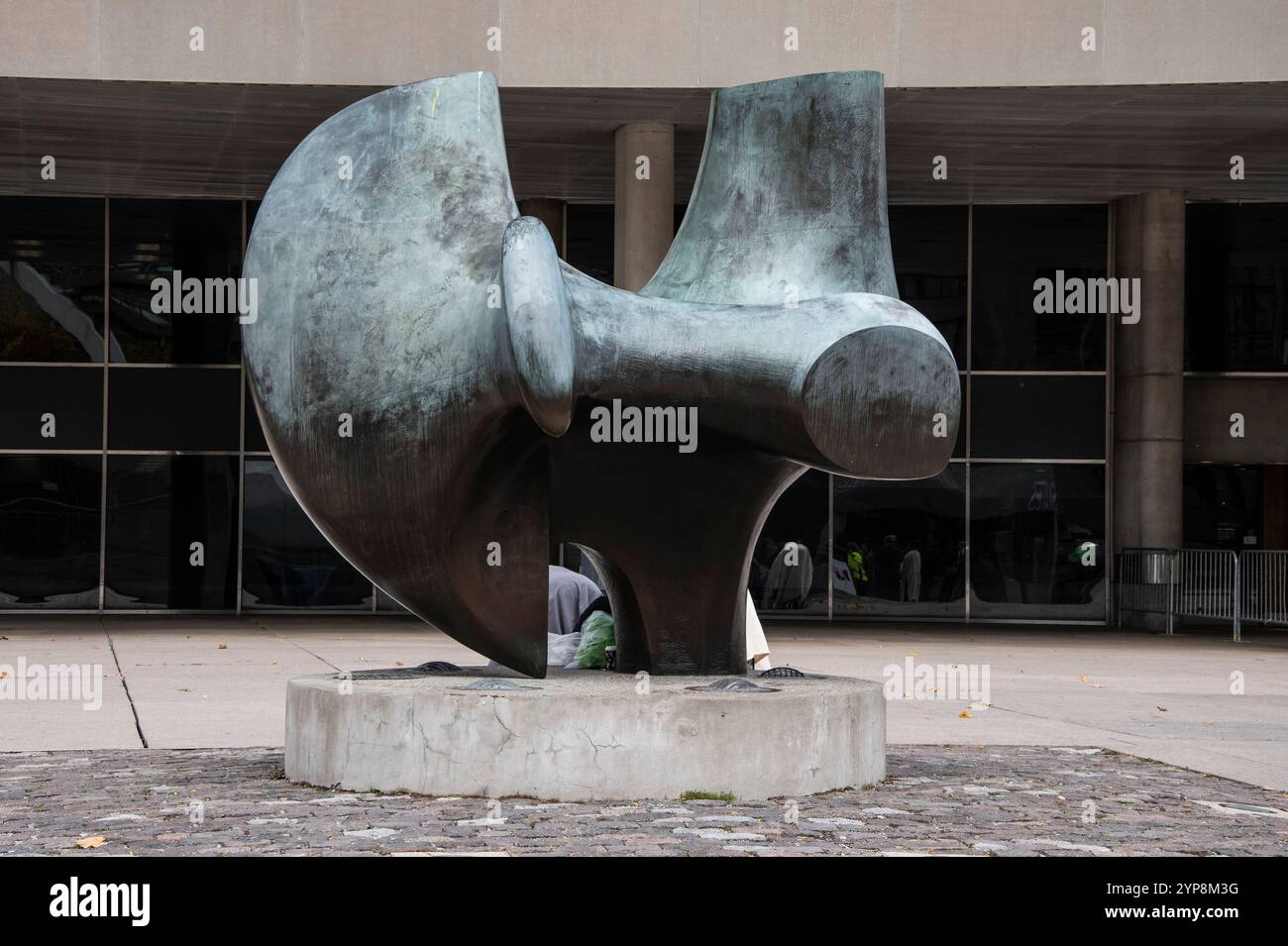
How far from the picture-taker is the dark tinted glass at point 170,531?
21828mm

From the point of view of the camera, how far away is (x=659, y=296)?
332 inches

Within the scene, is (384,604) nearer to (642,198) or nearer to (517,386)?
(642,198)

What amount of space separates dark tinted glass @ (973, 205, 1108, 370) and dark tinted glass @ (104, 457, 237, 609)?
10924 mm

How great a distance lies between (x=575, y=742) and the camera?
663cm

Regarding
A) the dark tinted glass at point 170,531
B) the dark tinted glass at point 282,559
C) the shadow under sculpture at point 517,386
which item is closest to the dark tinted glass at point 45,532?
the dark tinted glass at point 170,531

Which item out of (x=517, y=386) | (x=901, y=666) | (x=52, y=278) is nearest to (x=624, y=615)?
(x=517, y=386)

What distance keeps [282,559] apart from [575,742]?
1620 cm

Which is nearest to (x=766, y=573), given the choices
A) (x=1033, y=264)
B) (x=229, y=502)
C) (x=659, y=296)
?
(x=1033, y=264)

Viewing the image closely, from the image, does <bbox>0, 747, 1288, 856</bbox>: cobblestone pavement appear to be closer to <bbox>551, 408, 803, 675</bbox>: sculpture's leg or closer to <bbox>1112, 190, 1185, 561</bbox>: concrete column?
<bbox>551, 408, 803, 675</bbox>: sculpture's leg

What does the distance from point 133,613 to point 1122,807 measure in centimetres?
1754

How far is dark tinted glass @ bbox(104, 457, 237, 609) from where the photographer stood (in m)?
21.8

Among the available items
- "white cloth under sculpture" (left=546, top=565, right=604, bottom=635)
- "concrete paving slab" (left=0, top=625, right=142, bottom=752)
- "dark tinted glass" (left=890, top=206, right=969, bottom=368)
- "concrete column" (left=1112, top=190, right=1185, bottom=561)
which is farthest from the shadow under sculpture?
"dark tinted glass" (left=890, top=206, right=969, bottom=368)

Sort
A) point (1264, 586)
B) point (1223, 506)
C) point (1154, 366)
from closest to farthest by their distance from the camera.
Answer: point (1264, 586) → point (1154, 366) → point (1223, 506)
